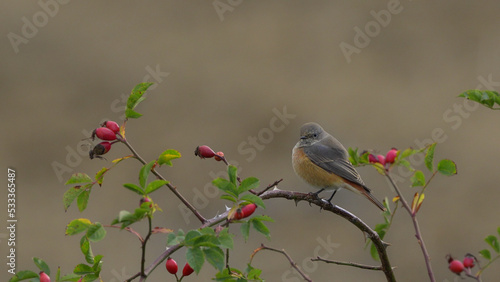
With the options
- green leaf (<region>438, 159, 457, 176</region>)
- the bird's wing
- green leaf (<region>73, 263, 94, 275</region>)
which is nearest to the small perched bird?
the bird's wing

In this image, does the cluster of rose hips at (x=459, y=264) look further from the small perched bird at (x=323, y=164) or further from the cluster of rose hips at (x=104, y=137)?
the small perched bird at (x=323, y=164)

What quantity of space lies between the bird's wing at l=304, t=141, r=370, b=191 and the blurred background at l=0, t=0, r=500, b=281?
12.5ft

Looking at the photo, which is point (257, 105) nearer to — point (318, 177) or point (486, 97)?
point (318, 177)

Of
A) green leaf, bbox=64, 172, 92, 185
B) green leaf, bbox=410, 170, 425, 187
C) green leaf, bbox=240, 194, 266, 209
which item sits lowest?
green leaf, bbox=410, 170, 425, 187

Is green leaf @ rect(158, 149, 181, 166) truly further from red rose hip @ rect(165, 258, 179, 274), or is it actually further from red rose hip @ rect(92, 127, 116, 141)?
red rose hip @ rect(165, 258, 179, 274)

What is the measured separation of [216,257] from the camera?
1.42 meters

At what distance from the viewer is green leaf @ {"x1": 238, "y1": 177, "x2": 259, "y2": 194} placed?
1.56 metres

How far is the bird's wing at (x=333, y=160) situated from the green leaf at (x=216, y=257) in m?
2.00

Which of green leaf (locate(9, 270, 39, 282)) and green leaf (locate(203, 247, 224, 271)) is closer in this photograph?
green leaf (locate(203, 247, 224, 271))

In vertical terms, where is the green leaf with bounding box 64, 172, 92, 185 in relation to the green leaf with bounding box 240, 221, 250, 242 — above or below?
above

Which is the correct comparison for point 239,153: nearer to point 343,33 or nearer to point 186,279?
point 186,279

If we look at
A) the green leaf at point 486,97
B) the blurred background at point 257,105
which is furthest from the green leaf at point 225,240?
the blurred background at point 257,105

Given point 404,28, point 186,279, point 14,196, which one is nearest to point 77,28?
point 14,196

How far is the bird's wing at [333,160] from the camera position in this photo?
11.1 ft
